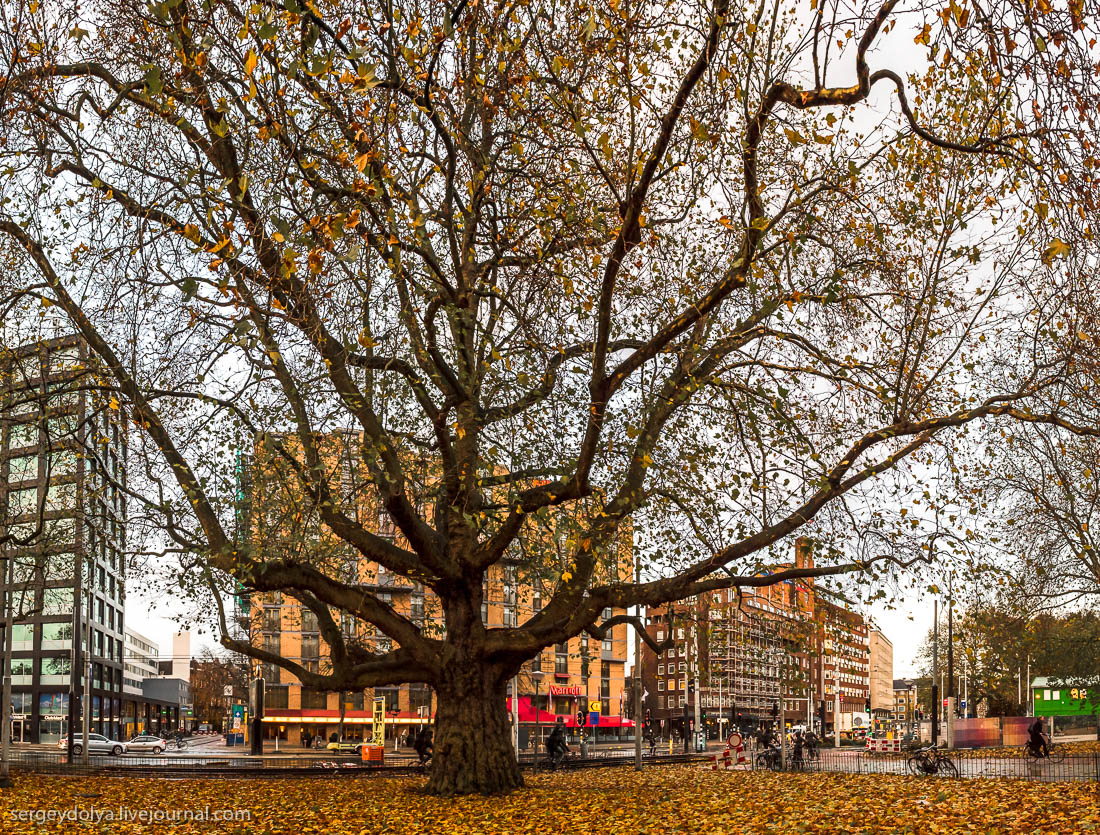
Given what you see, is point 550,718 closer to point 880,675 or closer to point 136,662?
point 136,662

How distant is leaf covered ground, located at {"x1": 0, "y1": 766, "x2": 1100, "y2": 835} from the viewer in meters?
11.7

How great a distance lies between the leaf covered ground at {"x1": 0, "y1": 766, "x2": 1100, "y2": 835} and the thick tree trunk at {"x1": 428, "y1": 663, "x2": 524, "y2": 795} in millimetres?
518

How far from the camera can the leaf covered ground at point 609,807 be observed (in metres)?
11.7

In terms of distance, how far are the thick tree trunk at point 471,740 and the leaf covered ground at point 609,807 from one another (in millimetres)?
518

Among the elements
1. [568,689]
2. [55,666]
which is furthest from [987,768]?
[55,666]

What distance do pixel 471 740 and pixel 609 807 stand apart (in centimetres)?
316

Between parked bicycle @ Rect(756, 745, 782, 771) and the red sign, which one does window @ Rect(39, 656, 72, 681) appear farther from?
parked bicycle @ Rect(756, 745, 782, 771)

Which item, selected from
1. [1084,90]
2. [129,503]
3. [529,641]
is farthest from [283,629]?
[1084,90]

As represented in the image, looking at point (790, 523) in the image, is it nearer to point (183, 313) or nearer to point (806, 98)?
point (806, 98)

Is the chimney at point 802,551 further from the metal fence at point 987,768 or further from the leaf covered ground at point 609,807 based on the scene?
the metal fence at point 987,768

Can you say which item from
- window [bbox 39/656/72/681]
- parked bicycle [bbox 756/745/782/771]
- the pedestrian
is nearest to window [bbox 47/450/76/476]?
the pedestrian

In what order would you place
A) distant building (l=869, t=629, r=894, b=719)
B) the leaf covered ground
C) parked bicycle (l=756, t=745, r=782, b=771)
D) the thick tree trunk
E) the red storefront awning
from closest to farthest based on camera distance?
the leaf covered ground → the thick tree trunk → parked bicycle (l=756, t=745, r=782, b=771) → the red storefront awning → distant building (l=869, t=629, r=894, b=719)

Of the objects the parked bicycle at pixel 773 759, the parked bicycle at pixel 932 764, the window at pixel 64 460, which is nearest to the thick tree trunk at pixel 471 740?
the window at pixel 64 460

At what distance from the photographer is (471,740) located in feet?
54.8
